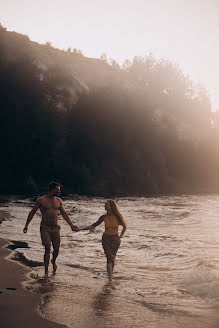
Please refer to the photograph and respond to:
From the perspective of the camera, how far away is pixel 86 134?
4675cm

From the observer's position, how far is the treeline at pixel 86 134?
40781 mm

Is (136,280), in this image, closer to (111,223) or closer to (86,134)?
(111,223)

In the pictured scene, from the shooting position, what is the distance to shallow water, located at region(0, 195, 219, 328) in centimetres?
602

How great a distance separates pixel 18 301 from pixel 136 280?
314cm

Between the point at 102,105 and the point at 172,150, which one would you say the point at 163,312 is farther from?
the point at 172,150

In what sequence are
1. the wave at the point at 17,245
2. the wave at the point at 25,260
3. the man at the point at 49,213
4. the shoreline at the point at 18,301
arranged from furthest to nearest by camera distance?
the wave at the point at 17,245, the wave at the point at 25,260, the man at the point at 49,213, the shoreline at the point at 18,301

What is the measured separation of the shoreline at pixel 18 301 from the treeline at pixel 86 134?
92.7 feet

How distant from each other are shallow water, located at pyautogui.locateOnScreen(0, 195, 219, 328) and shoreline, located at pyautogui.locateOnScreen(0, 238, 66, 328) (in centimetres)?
20

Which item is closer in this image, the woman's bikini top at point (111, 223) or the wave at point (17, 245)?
the woman's bikini top at point (111, 223)

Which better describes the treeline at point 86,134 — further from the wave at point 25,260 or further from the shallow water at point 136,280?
the wave at point 25,260

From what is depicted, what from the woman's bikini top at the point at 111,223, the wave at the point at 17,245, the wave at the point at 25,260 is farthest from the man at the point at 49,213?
the wave at the point at 17,245

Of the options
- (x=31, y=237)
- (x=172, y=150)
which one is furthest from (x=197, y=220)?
(x=172, y=150)

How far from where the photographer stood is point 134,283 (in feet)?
27.4

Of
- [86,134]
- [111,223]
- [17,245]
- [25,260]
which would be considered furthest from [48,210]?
[86,134]
